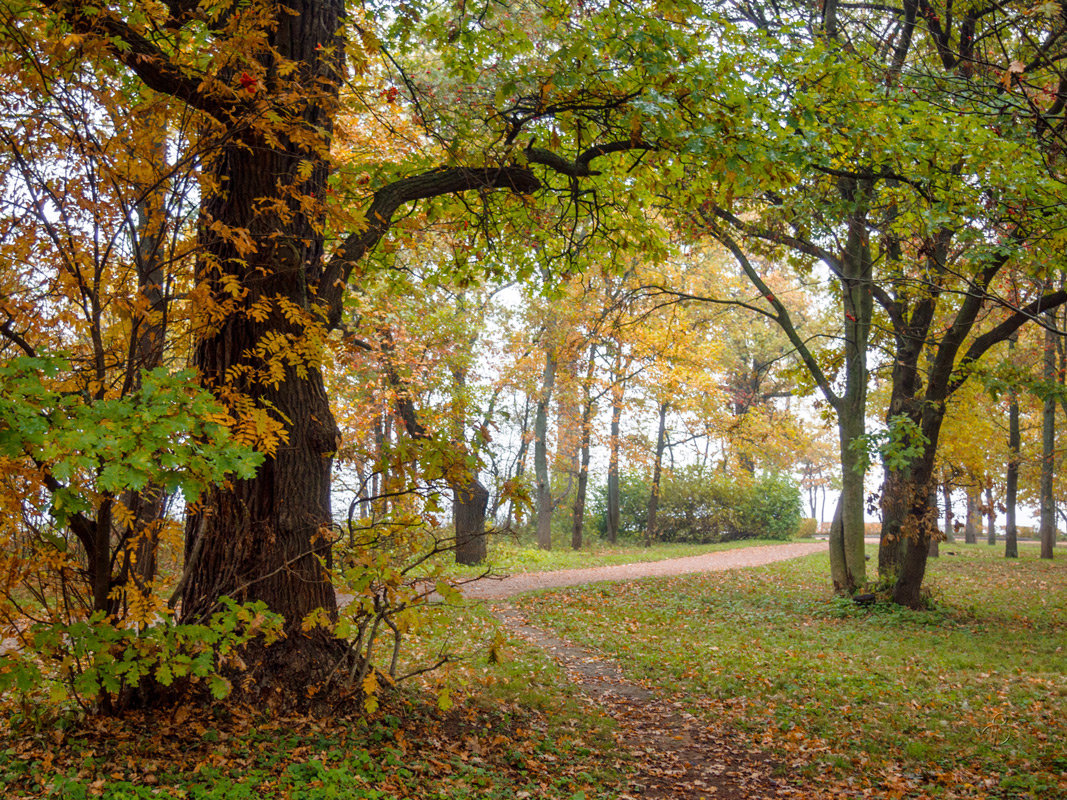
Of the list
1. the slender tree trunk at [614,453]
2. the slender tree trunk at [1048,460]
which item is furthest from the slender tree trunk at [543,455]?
the slender tree trunk at [1048,460]

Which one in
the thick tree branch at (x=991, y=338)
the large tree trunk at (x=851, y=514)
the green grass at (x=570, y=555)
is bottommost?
the green grass at (x=570, y=555)

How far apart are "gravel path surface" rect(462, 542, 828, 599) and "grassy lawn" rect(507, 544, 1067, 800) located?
98 cm

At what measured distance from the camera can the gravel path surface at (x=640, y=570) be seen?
13.4 m

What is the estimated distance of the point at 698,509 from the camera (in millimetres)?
27031

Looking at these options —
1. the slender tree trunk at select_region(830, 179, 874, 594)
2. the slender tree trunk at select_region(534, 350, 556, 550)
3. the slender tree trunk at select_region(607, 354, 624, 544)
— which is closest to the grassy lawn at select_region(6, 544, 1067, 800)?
the slender tree trunk at select_region(830, 179, 874, 594)

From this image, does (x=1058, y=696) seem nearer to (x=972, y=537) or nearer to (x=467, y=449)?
(x=467, y=449)

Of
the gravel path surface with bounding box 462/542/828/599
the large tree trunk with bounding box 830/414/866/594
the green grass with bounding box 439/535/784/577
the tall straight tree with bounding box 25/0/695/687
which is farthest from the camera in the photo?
the green grass with bounding box 439/535/784/577

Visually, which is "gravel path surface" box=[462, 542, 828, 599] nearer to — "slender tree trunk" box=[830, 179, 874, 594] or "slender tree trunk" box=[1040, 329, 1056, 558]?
"slender tree trunk" box=[830, 179, 874, 594]

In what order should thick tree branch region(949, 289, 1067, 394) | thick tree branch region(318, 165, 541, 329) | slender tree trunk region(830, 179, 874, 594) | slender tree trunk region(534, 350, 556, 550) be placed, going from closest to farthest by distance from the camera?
thick tree branch region(318, 165, 541, 329) → thick tree branch region(949, 289, 1067, 394) → slender tree trunk region(830, 179, 874, 594) → slender tree trunk region(534, 350, 556, 550)

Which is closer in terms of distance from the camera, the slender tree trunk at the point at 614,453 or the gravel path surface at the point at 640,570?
the gravel path surface at the point at 640,570

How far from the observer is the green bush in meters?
26.7

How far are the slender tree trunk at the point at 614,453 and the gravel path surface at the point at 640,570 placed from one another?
383cm

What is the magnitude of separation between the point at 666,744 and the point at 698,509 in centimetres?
2191

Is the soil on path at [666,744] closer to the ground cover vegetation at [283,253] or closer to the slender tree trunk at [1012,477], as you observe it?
the ground cover vegetation at [283,253]
